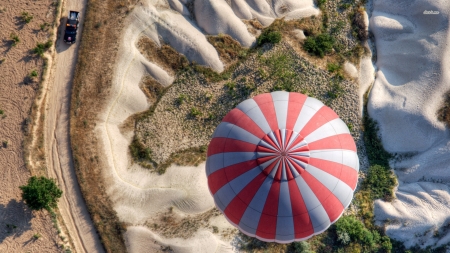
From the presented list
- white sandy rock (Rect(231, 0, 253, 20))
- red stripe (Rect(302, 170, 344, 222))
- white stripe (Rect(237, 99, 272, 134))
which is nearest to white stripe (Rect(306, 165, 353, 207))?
red stripe (Rect(302, 170, 344, 222))

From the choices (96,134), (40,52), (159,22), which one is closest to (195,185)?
(96,134)

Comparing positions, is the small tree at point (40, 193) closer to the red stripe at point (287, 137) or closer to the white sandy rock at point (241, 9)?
the red stripe at point (287, 137)

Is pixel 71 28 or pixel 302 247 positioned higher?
pixel 71 28

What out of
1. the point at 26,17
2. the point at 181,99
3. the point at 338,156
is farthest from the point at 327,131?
the point at 26,17

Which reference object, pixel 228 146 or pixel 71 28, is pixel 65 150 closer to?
pixel 71 28

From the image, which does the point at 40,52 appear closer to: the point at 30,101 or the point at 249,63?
the point at 30,101

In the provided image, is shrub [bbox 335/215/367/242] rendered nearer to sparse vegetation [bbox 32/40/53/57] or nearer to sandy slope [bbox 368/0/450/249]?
sandy slope [bbox 368/0/450/249]
